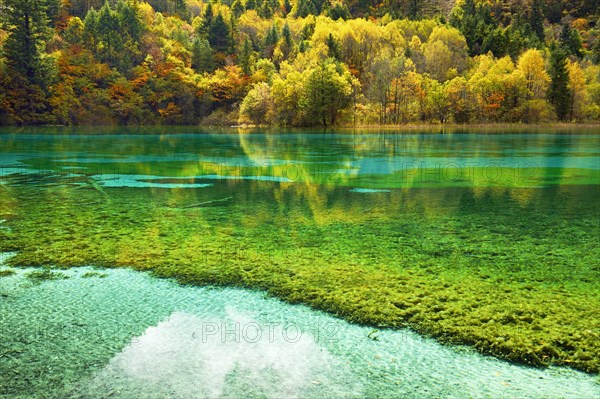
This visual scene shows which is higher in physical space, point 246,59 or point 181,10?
point 181,10

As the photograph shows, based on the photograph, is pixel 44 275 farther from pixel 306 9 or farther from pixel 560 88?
pixel 306 9

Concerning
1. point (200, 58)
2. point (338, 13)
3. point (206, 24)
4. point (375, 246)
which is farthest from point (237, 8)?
point (375, 246)

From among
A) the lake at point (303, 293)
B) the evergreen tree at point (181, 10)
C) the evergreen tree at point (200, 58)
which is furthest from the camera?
the evergreen tree at point (181, 10)

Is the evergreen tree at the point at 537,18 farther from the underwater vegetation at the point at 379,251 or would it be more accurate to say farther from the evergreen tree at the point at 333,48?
the underwater vegetation at the point at 379,251

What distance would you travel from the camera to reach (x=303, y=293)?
6297 millimetres

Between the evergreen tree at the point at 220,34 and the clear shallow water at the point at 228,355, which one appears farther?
the evergreen tree at the point at 220,34

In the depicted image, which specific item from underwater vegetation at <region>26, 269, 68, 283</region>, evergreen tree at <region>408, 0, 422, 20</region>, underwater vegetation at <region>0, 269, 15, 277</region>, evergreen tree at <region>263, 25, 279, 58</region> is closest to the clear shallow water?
underwater vegetation at <region>26, 269, 68, 283</region>

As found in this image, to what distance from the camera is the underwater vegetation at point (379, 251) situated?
18.0 feet

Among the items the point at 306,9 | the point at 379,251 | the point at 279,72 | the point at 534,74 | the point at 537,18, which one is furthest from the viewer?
the point at 306,9

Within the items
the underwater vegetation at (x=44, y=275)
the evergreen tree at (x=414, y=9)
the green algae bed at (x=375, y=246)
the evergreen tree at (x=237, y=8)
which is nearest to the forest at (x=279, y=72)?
the evergreen tree at (x=414, y=9)

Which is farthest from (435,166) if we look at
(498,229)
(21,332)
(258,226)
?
(21,332)

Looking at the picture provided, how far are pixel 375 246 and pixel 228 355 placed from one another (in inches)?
163

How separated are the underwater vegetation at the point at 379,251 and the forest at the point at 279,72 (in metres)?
60.7

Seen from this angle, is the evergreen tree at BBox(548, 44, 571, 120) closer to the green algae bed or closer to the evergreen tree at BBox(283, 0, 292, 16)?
the green algae bed
